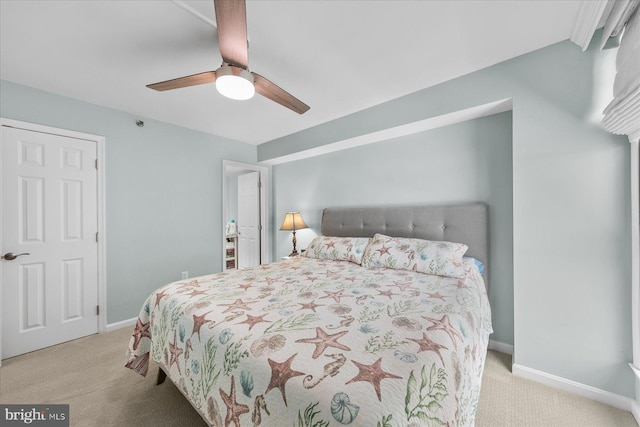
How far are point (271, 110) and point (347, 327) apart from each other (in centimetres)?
259

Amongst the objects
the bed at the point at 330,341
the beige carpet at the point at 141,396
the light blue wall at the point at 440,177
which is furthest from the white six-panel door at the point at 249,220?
the beige carpet at the point at 141,396

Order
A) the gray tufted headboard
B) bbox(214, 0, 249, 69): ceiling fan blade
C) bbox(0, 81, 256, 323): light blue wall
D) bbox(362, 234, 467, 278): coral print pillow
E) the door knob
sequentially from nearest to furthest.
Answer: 1. bbox(214, 0, 249, 69): ceiling fan blade
2. bbox(362, 234, 467, 278): coral print pillow
3. the door knob
4. the gray tufted headboard
5. bbox(0, 81, 256, 323): light blue wall

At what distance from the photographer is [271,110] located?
9.70 feet

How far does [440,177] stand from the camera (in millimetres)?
2686

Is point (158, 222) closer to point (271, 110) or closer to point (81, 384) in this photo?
point (81, 384)

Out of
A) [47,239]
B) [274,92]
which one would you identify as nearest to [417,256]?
[274,92]

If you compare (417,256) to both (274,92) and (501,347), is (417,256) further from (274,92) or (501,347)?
(274,92)

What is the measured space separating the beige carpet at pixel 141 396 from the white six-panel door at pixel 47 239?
1.15ft

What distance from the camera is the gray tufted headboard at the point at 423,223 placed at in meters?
2.37

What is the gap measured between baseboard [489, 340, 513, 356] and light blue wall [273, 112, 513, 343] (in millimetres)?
47

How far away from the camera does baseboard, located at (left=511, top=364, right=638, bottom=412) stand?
162cm

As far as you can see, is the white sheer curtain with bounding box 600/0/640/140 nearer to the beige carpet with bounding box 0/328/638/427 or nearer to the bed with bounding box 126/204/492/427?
the bed with bounding box 126/204/492/427

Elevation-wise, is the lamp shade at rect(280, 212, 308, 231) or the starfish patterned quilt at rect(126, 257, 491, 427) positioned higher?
the lamp shade at rect(280, 212, 308, 231)

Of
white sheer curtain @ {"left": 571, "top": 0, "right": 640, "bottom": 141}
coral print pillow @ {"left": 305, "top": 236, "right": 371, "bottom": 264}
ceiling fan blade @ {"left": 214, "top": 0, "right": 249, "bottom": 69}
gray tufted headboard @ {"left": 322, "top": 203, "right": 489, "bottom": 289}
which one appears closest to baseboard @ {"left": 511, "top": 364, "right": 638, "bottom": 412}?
gray tufted headboard @ {"left": 322, "top": 203, "right": 489, "bottom": 289}
